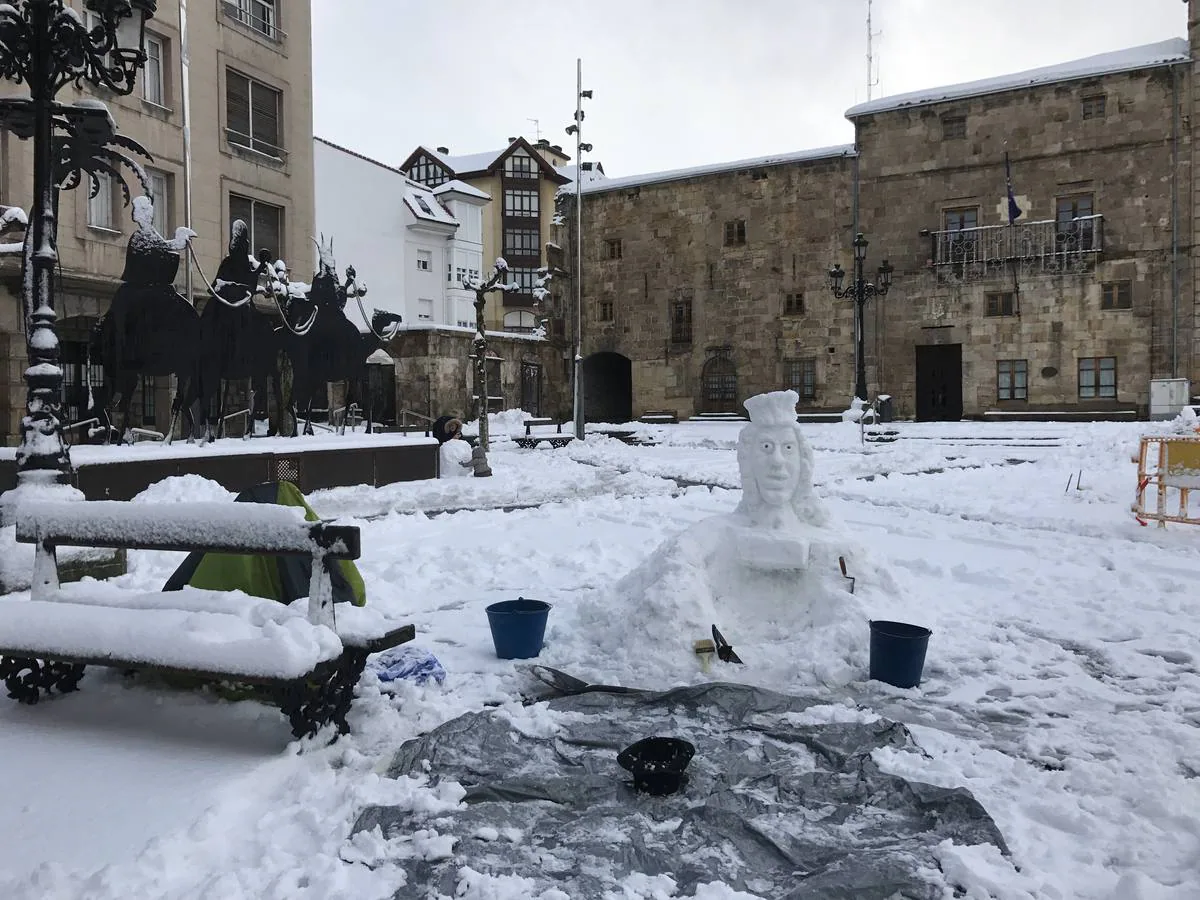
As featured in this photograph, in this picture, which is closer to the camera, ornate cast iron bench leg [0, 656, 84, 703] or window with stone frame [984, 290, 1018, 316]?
ornate cast iron bench leg [0, 656, 84, 703]

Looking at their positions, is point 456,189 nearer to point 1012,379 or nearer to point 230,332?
point 1012,379

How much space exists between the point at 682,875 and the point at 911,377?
27.5 meters

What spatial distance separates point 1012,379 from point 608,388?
15.7 meters

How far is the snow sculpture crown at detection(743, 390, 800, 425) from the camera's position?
529cm

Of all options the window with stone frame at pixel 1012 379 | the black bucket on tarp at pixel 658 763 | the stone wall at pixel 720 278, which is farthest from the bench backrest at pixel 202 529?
the window with stone frame at pixel 1012 379

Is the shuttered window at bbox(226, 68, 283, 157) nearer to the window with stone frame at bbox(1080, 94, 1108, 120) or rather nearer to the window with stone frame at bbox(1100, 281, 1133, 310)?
the window with stone frame at bbox(1080, 94, 1108, 120)

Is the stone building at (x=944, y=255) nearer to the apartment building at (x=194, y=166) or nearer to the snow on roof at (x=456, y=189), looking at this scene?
the snow on roof at (x=456, y=189)

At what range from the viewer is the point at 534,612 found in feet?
15.7

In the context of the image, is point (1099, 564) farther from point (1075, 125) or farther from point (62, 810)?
point (1075, 125)

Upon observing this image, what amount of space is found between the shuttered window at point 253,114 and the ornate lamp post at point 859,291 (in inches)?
618

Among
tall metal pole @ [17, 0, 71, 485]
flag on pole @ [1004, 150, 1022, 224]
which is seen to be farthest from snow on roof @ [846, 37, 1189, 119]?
tall metal pole @ [17, 0, 71, 485]

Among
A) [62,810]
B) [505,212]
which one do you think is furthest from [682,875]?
[505,212]

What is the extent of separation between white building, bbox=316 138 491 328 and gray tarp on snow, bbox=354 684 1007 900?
31.5 m

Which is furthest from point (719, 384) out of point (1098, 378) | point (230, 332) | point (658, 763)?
point (658, 763)
